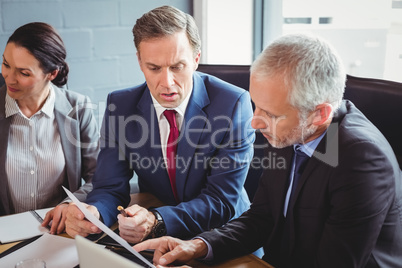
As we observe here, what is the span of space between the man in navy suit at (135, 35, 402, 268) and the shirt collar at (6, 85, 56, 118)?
2.80 ft

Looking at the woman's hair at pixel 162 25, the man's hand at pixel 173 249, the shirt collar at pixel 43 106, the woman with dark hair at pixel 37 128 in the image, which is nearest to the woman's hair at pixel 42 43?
the woman with dark hair at pixel 37 128

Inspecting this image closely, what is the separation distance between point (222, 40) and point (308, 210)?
1678mm

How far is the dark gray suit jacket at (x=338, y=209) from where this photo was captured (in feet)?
3.51

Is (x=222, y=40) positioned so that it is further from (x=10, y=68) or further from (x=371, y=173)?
(x=371, y=173)

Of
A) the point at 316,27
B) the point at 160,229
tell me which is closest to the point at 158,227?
the point at 160,229

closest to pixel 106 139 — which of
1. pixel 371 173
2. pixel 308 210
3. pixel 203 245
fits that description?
pixel 203 245

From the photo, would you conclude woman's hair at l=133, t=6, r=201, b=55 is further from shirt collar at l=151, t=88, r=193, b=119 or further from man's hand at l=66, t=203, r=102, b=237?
man's hand at l=66, t=203, r=102, b=237

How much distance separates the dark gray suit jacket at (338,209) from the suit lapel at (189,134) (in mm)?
311

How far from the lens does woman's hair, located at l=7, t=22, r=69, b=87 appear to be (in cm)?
176

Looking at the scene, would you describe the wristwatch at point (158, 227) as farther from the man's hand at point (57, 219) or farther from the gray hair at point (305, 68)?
the gray hair at point (305, 68)

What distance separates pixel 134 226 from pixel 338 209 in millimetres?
A: 550

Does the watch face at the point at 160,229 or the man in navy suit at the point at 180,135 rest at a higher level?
the man in navy suit at the point at 180,135

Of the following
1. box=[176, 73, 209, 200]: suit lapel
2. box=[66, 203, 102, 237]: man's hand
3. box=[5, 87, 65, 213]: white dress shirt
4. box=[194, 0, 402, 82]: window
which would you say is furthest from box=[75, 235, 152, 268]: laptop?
box=[194, 0, 402, 82]: window

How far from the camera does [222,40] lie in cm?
270
